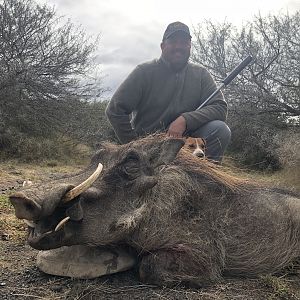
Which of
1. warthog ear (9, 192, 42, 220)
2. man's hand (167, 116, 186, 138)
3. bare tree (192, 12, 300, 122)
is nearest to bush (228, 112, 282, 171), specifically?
bare tree (192, 12, 300, 122)

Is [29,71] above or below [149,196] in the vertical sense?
above

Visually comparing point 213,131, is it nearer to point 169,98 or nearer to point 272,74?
point 169,98

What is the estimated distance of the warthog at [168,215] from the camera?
2.21 meters

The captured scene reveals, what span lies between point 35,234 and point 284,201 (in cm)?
172

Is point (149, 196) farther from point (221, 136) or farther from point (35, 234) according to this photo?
point (221, 136)

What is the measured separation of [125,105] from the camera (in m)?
4.20

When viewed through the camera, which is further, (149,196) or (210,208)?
(210,208)

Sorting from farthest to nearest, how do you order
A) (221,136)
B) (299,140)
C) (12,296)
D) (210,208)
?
(299,140)
(221,136)
(210,208)
(12,296)

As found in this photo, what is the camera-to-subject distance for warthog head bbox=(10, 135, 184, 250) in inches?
81.8

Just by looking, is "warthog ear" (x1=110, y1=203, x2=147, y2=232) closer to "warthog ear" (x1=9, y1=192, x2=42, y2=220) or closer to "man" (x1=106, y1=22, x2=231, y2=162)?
"warthog ear" (x1=9, y1=192, x2=42, y2=220)

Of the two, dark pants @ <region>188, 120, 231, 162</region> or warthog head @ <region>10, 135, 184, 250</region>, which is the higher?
dark pants @ <region>188, 120, 231, 162</region>

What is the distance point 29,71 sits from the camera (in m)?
11.2

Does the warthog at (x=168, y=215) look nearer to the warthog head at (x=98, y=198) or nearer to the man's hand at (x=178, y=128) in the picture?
the warthog head at (x=98, y=198)

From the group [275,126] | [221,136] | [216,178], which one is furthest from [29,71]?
[216,178]
